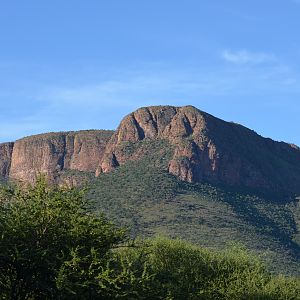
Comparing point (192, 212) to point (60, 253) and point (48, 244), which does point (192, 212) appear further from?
point (60, 253)

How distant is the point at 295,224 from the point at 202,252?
14790 cm

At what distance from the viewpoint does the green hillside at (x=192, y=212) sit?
14188cm

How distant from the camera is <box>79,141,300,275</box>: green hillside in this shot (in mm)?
141875

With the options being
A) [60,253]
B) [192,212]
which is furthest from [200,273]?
[192,212]

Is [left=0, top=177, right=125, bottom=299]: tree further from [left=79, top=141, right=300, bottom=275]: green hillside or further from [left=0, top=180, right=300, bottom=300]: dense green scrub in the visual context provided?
[left=79, top=141, right=300, bottom=275]: green hillside

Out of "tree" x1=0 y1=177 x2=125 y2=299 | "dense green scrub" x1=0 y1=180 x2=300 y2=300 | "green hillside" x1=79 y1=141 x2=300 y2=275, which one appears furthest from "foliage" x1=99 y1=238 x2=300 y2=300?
"green hillside" x1=79 y1=141 x2=300 y2=275

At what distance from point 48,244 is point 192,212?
12790 cm

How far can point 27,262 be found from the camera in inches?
1112

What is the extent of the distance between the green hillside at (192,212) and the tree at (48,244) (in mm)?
96475

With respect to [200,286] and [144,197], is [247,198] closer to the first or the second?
[144,197]

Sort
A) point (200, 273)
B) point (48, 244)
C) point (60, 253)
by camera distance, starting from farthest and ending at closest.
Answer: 1. point (200, 273)
2. point (48, 244)
3. point (60, 253)

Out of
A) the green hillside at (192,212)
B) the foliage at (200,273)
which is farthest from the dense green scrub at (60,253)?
the green hillside at (192,212)

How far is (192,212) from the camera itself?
156000 millimetres

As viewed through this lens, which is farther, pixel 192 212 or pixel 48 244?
pixel 192 212
